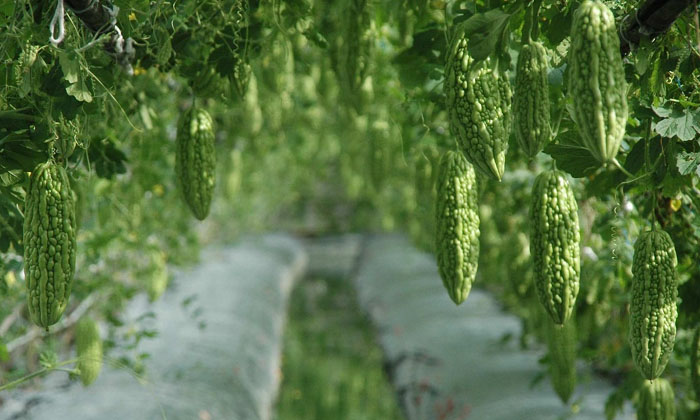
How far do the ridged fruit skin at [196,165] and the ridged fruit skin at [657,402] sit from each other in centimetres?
130

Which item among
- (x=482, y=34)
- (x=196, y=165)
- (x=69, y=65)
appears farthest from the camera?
(x=196, y=165)

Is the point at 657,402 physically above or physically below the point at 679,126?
below

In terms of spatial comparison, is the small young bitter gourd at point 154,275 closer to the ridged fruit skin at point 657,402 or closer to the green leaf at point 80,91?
the green leaf at point 80,91

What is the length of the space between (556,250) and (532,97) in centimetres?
32

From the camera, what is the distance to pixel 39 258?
139 centimetres

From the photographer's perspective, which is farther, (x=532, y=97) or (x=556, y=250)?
(x=556, y=250)

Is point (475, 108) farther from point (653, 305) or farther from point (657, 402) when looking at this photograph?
point (657, 402)

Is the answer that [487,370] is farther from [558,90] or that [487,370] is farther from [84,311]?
[558,90]

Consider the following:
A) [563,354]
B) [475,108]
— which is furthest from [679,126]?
[563,354]

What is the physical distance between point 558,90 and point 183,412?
2564mm

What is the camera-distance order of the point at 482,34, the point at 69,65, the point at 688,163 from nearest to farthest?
the point at 482,34 → the point at 69,65 → the point at 688,163

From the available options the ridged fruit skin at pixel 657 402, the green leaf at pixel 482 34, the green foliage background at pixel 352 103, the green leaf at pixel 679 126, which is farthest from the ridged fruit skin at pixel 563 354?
the green leaf at pixel 482 34

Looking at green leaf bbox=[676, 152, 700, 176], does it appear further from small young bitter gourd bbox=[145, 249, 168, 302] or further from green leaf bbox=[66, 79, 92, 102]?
small young bitter gourd bbox=[145, 249, 168, 302]

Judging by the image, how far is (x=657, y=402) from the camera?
1979mm
